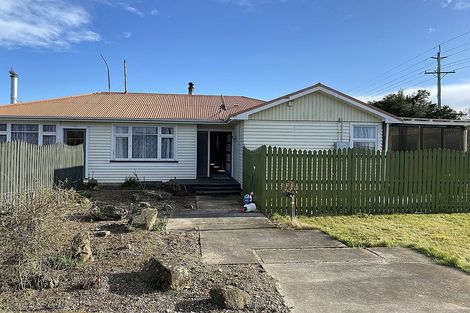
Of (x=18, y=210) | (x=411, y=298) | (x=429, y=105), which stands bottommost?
(x=411, y=298)

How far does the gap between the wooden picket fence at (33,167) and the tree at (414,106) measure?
30.2 metres

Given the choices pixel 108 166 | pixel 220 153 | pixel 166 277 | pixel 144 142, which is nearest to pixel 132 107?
pixel 144 142

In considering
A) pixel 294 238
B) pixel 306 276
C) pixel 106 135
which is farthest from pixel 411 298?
pixel 106 135

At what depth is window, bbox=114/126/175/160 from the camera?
16.6 meters

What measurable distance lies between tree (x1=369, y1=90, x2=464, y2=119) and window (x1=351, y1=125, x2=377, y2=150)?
22.3 m

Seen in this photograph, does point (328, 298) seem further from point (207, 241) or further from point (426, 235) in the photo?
point (426, 235)

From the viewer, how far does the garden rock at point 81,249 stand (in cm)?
545

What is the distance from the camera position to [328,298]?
447 centimetres

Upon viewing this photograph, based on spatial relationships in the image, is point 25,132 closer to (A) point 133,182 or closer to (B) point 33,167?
(A) point 133,182

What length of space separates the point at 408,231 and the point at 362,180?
2.42 meters

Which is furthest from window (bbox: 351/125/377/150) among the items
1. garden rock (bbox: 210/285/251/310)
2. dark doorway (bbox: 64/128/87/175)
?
garden rock (bbox: 210/285/251/310)

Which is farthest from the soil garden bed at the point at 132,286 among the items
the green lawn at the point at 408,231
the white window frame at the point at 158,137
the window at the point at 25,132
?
the window at the point at 25,132

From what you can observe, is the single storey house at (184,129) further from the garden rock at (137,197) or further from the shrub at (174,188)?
the garden rock at (137,197)

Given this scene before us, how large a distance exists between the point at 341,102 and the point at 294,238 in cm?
817
